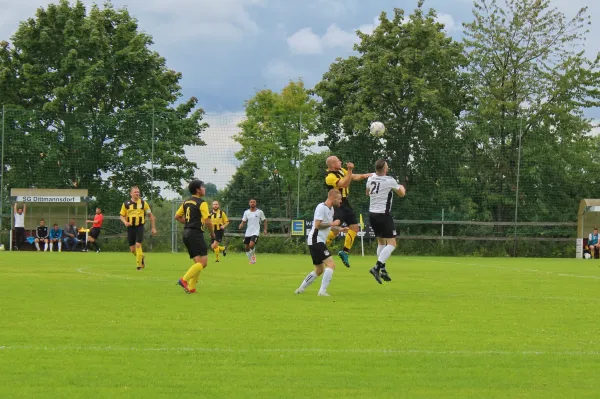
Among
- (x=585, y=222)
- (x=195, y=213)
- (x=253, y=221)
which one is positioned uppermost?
(x=585, y=222)

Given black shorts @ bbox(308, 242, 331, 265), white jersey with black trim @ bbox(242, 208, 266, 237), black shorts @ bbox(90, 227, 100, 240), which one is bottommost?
black shorts @ bbox(90, 227, 100, 240)

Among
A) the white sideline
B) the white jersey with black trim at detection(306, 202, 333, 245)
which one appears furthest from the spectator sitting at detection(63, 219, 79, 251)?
the white sideline

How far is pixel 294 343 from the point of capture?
26.9 feet

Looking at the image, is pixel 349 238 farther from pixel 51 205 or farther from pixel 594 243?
pixel 51 205

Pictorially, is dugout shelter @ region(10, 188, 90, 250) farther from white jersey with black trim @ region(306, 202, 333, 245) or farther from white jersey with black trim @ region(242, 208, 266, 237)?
white jersey with black trim @ region(306, 202, 333, 245)

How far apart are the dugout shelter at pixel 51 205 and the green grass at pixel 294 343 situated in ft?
73.7

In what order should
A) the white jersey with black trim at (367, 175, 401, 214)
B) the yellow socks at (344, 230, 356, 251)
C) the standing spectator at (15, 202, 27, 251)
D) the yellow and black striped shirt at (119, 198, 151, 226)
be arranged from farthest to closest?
the standing spectator at (15, 202, 27, 251) → the yellow and black striped shirt at (119, 198, 151, 226) → the yellow socks at (344, 230, 356, 251) → the white jersey with black trim at (367, 175, 401, 214)

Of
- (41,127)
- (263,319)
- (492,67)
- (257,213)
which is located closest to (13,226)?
(41,127)

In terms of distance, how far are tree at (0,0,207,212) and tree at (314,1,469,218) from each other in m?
7.41

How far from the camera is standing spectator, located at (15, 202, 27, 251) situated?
35281 millimetres

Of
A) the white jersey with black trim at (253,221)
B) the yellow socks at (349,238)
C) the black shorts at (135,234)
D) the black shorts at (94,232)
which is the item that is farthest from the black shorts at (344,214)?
the black shorts at (94,232)

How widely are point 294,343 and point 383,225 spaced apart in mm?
8473

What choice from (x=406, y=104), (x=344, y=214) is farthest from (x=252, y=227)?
(x=406, y=104)

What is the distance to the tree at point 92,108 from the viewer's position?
38031 mm
